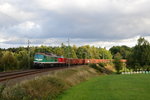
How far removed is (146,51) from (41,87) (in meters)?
105

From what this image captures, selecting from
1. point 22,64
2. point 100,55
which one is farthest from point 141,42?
point 22,64

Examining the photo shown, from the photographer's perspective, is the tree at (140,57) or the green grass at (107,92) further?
the tree at (140,57)

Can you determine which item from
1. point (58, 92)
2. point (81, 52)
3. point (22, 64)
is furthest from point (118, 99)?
point (81, 52)

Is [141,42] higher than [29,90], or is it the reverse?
Result: [141,42]

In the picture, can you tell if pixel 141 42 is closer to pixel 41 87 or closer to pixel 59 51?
pixel 59 51

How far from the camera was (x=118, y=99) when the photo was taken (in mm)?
21094

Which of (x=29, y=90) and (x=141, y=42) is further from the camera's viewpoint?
(x=141, y=42)

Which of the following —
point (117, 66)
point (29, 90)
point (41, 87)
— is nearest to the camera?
point (29, 90)

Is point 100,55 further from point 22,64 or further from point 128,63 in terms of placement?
point 22,64

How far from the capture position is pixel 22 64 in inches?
2282

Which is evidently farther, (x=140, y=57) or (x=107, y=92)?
(x=140, y=57)

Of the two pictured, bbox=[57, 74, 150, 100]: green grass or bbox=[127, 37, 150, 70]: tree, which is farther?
bbox=[127, 37, 150, 70]: tree

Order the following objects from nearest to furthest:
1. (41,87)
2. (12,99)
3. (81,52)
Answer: (12,99) → (41,87) → (81,52)

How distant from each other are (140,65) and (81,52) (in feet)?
152
